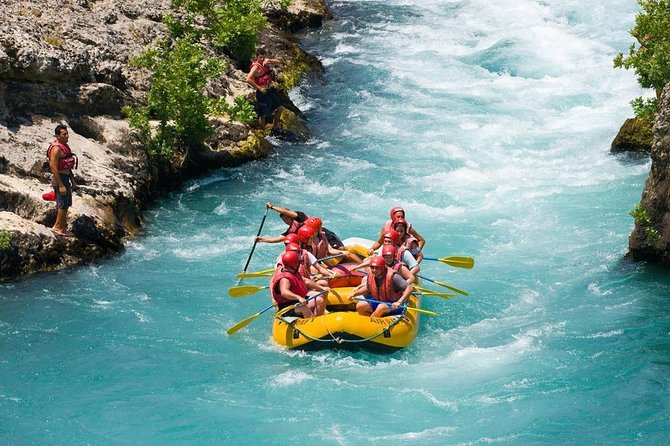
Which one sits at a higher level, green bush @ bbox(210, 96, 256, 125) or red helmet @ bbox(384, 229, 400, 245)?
green bush @ bbox(210, 96, 256, 125)

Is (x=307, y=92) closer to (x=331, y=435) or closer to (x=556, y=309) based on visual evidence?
(x=556, y=309)

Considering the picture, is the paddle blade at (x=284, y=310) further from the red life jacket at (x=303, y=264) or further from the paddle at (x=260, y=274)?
the paddle at (x=260, y=274)

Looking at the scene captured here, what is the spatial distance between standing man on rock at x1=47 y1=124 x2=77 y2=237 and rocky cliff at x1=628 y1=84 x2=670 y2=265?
7588mm

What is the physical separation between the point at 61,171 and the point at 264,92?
6181 mm

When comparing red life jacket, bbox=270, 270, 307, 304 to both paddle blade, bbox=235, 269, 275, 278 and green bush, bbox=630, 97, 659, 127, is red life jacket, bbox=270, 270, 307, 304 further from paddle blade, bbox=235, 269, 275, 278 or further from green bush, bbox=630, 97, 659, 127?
green bush, bbox=630, 97, 659, 127

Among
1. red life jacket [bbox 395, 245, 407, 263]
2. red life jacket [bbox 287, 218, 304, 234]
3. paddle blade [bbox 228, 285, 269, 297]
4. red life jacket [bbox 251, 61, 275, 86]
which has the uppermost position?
red life jacket [bbox 251, 61, 275, 86]

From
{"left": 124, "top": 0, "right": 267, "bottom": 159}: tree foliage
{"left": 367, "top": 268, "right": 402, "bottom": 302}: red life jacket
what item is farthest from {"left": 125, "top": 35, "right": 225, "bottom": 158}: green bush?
{"left": 367, "top": 268, "right": 402, "bottom": 302}: red life jacket

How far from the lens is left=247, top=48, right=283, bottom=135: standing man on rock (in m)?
19.0

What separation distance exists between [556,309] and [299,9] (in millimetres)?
14693

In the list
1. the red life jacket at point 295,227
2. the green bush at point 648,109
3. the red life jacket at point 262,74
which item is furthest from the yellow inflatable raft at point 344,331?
the red life jacket at point 262,74

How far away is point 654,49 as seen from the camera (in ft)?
49.9

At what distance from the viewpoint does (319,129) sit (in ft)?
65.5

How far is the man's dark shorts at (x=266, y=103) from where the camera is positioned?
19016 mm

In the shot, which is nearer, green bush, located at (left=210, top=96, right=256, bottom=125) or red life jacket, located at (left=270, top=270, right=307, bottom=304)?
red life jacket, located at (left=270, top=270, right=307, bottom=304)
